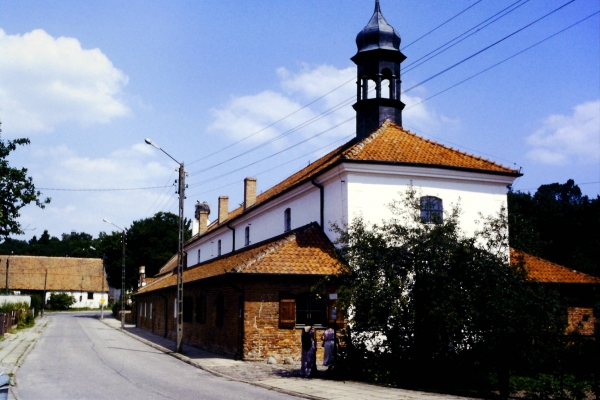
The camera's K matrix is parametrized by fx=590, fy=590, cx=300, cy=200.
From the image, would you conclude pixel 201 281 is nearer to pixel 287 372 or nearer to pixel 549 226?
pixel 287 372

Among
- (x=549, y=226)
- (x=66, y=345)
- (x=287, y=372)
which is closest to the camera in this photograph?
(x=287, y=372)

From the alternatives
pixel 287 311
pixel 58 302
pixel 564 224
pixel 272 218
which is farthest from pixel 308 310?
pixel 58 302

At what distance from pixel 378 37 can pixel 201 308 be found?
1444 centimetres

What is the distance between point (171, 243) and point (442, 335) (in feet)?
196

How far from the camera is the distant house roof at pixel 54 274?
91250mm

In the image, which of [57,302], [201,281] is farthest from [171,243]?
[201,281]

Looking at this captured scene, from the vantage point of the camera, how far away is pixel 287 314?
20453 mm

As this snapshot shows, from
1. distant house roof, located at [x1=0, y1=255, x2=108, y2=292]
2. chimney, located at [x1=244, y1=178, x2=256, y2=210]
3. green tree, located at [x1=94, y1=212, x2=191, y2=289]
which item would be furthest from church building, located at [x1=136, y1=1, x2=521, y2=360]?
distant house roof, located at [x1=0, y1=255, x2=108, y2=292]

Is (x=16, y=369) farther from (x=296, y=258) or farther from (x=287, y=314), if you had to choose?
(x=296, y=258)

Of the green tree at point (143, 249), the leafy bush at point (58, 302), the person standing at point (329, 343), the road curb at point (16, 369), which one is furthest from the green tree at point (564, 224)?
the leafy bush at point (58, 302)

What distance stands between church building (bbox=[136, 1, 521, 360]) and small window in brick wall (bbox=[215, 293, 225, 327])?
4 cm

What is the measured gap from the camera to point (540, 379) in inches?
510

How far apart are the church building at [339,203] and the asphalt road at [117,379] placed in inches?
112

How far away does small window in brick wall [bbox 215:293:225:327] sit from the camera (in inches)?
930
